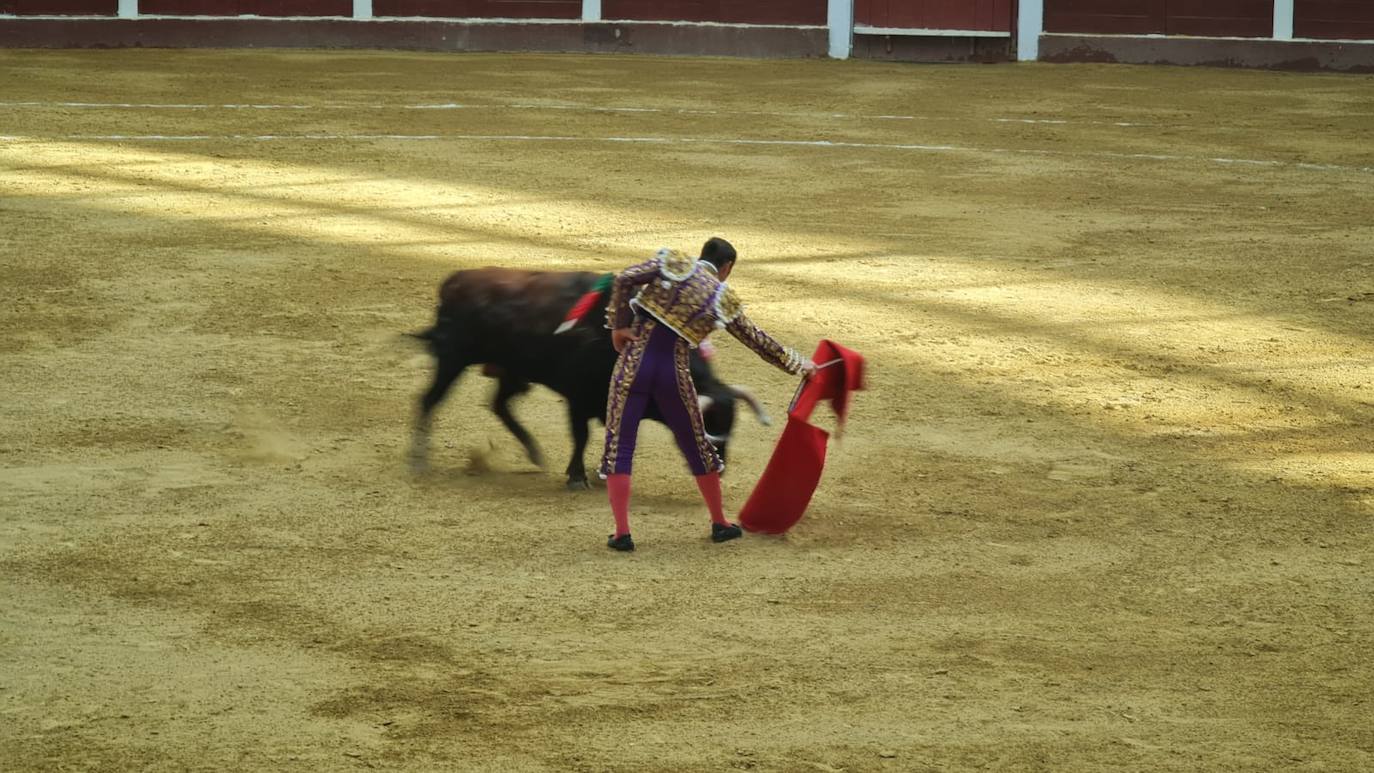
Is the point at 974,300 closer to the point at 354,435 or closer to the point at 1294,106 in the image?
the point at 354,435

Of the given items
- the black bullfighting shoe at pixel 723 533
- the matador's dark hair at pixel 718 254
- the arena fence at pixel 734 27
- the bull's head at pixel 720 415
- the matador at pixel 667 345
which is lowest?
the black bullfighting shoe at pixel 723 533

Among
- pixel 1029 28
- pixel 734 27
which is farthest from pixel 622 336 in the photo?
pixel 1029 28

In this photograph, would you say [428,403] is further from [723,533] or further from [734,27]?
[734,27]

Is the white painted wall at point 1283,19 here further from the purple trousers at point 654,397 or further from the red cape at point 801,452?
the purple trousers at point 654,397

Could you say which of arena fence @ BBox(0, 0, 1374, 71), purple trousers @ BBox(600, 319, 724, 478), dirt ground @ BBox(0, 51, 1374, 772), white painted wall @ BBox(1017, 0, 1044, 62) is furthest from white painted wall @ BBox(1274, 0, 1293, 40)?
purple trousers @ BBox(600, 319, 724, 478)

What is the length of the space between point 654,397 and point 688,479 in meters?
1.02

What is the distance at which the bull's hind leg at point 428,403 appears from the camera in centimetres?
654

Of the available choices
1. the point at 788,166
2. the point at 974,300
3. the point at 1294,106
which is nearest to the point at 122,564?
the point at 974,300

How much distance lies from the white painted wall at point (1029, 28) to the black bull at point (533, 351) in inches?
569

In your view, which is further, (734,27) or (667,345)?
(734,27)

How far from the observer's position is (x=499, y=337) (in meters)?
6.41

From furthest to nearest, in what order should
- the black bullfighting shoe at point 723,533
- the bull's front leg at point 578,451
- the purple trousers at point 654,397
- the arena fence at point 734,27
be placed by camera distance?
1. the arena fence at point 734,27
2. the bull's front leg at point 578,451
3. the black bullfighting shoe at point 723,533
4. the purple trousers at point 654,397

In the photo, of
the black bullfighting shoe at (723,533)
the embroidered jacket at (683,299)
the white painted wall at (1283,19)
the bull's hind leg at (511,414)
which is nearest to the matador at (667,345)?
the embroidered jacket at (683,299)

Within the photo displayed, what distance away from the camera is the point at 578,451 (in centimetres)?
639
